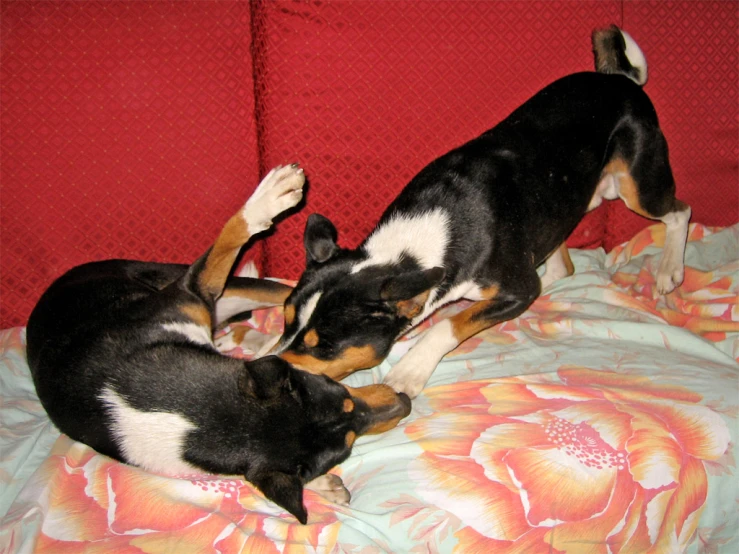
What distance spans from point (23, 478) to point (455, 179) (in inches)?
95.3

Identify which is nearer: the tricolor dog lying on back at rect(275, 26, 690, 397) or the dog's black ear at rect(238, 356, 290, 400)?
the dog's black ear at rect(238, 356, 290, 400)

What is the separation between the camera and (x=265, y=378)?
2293mm

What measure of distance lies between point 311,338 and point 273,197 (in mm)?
804

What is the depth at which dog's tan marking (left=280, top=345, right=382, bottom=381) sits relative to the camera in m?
2.67

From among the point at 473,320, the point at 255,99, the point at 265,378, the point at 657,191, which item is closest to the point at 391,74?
the point at 255,99

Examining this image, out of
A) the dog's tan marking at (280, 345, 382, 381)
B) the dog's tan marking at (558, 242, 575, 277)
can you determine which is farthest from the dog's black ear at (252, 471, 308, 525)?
the dog's tan marking at (558, 242, 575, 277)

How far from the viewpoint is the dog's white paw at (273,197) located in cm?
304

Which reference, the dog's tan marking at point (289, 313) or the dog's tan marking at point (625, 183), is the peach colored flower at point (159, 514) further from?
the dog's tan marking at point (625, 183)

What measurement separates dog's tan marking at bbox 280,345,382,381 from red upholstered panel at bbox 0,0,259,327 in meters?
1.36

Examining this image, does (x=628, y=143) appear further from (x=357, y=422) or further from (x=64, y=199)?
(x=64, y=199)

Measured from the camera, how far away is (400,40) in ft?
11.3

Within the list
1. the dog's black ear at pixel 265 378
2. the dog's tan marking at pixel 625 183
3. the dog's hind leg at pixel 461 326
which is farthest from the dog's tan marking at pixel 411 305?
the dog's tan marking at pixel 625 183

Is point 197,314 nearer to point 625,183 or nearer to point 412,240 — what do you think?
point 412,240

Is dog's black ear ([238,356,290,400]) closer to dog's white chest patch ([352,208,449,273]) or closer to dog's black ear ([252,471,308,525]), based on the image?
dog's black ear ([252,471,308,525])
